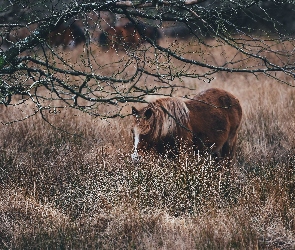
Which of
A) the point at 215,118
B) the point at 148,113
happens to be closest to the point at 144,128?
the point at 148,113

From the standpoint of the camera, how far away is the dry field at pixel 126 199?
16.3 feet

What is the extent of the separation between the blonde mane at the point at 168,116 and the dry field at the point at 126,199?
1.61 feet

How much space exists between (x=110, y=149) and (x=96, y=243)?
2678 mm

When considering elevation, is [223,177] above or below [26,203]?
above

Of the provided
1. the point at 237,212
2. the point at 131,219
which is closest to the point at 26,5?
the point at 131,219

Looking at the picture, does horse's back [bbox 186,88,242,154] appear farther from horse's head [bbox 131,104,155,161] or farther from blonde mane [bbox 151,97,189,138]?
horse's head [bbox 131,104,155,161]

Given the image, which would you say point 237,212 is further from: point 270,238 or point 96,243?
point 96,243

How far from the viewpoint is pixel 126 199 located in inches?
223

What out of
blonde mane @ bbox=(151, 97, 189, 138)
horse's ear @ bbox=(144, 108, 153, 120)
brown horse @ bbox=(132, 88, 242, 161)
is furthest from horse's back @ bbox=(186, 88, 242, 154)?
horse's ear @ bbox=(144, 108, 153, 120)

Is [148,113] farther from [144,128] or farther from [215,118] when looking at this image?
[215,118]

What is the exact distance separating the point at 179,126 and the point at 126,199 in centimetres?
168

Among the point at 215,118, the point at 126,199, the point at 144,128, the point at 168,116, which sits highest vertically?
the point at 215,118

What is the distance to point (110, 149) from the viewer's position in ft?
24.7

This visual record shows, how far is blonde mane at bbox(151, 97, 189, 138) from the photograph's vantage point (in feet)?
22.7
